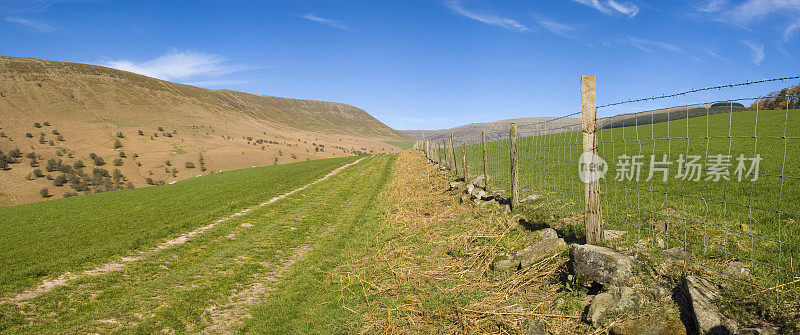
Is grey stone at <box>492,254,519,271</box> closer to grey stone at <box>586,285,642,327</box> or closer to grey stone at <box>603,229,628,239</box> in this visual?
grey stone at <box>603,229,628,239</box>

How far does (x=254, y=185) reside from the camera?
2228 centimetres

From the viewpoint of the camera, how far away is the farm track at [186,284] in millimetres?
5184

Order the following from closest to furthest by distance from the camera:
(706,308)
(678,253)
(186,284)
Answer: (706,308)
(678,253)
(186,284)

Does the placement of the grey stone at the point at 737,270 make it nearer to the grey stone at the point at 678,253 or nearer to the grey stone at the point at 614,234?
the grey stone at the point at 678,253

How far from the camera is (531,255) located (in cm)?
509

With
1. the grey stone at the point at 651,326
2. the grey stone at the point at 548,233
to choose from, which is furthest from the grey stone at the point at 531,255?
the grey stone at the point at 651,326

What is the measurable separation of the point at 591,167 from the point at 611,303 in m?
2.00

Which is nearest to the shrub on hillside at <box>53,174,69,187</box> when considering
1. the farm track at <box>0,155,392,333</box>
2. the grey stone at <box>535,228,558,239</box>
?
the farm track at <box>0,155,392,333</box>

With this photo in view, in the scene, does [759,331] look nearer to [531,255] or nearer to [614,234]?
[614,234]

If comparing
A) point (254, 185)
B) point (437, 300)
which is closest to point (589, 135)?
point (437, 300)

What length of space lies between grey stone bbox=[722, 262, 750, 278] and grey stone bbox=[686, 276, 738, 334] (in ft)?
1.25

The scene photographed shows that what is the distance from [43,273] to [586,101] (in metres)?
11.4

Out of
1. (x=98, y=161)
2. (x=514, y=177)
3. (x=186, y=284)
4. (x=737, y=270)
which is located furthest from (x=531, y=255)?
(x=98, y=161)

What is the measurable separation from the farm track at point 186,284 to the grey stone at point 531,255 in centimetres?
409
